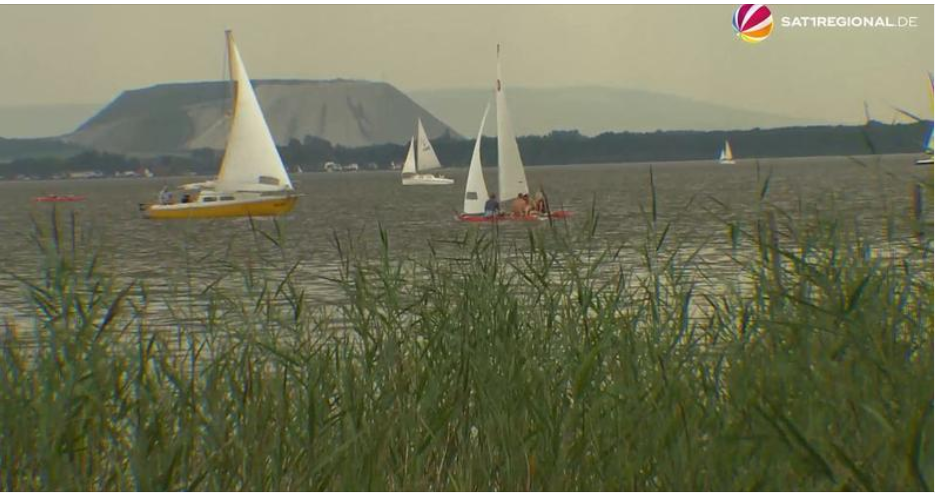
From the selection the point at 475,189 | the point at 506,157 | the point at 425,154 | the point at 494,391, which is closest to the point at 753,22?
the point at 494,391

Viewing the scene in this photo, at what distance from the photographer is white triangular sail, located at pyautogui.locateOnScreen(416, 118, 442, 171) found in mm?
54834

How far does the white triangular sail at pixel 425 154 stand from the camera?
54834mm

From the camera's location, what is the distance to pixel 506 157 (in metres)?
26.9

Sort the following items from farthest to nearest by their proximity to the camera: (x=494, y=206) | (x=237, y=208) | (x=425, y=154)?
(x=425, y=154) < (x=237, y=208) < (x=494, y=206)

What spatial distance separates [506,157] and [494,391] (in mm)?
22702

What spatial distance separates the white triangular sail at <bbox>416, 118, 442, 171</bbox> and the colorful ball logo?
157 ft

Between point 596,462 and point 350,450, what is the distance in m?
0.87

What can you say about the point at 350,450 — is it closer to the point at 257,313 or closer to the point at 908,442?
the point at 257,313

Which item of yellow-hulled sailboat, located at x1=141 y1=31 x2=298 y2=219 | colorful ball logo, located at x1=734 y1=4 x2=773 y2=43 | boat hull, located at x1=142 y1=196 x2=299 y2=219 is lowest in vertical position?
boat hull, located at x1=142 y1=196 x2=299 y2=219

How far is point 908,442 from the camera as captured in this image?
3299mm

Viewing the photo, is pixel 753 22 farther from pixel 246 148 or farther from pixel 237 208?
pixel 237 208

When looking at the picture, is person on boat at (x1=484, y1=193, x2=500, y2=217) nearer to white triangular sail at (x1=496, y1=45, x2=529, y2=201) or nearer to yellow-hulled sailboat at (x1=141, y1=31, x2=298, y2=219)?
white triangular sail at (x1=496, y1=45, x2=529, y2=201)

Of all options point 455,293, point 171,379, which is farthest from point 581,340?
point 171,379

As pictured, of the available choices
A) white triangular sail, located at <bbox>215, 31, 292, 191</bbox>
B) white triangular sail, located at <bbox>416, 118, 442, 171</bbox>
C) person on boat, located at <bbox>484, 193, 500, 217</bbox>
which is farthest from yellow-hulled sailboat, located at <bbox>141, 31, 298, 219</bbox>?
white triangular sail, located at <bbox>416, 118, 442, 171</bbox>
